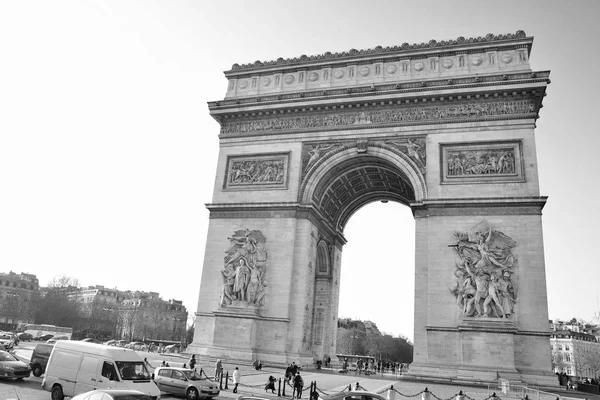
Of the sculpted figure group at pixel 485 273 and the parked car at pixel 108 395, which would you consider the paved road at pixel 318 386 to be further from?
the parked car at pixel 108 395

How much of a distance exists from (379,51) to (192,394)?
21.5 meters

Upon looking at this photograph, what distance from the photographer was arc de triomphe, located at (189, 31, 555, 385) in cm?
2223

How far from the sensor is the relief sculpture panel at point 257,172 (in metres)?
28.0

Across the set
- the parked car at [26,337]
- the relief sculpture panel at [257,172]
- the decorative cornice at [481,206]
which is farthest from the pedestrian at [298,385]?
the parked car at [26,337]

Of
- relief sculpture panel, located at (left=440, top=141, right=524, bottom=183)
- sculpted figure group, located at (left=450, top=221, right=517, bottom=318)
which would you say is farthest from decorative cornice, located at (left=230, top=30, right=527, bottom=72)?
sculpted figure group, located at (left=450, top=221, right=517, bottom=318)

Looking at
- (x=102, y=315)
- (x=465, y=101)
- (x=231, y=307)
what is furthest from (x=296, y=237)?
(x=102, y=315)

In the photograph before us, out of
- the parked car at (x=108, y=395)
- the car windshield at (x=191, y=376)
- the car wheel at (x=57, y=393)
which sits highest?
the parked car at (x=108, y=395)

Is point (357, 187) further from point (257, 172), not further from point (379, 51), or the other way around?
point (379, 51)

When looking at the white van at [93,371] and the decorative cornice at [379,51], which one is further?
the decorative cornice at [379,51]

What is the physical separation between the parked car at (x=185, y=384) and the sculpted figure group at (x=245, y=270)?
9.46m

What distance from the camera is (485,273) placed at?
2262 cm

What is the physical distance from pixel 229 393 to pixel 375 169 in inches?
637

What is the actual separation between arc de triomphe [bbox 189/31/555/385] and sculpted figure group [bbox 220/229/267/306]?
0.07 m

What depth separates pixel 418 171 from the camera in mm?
25672
